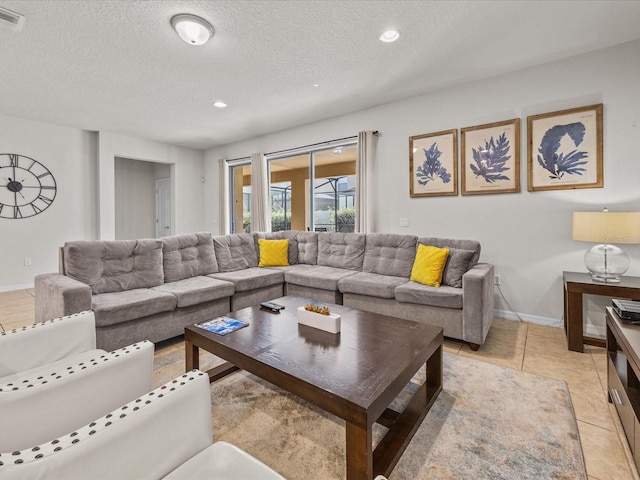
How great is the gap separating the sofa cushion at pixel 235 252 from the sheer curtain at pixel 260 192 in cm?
138

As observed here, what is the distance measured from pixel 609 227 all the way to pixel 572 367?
45.1 inches

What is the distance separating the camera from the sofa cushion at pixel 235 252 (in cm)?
391

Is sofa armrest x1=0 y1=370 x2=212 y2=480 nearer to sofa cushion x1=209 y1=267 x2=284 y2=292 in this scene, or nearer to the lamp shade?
sofa cushion x1=209 y1=267 x2=284 y2=292

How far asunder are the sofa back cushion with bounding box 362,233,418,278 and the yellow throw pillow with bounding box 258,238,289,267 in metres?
1.16

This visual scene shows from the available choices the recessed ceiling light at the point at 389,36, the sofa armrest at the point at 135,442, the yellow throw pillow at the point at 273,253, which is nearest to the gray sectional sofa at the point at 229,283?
the yellow throw pillow at the point at 273,253

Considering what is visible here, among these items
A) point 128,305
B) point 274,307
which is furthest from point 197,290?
point 274,307

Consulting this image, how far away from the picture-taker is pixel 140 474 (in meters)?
0.83

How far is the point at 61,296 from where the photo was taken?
2232mm

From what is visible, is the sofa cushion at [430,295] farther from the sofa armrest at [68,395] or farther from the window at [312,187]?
the sofa armrest at [68,395]

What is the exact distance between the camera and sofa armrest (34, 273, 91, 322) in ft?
7.32

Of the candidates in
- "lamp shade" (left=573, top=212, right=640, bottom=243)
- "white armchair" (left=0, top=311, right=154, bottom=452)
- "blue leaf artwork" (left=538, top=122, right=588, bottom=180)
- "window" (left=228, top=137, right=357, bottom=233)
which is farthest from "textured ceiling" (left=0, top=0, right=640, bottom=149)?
"white armchair" (left=0, top=311, right=154, bottom=452)

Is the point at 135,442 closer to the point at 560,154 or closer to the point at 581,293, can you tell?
the point at 581,293

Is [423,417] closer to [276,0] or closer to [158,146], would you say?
[276,0]

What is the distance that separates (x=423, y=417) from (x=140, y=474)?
1.41 meters
